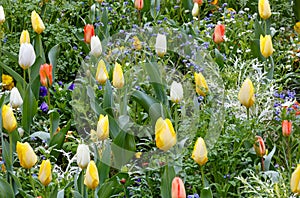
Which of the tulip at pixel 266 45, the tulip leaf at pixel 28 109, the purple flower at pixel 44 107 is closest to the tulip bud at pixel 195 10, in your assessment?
the tulip at pixel 266 45

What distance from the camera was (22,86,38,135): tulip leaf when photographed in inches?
127

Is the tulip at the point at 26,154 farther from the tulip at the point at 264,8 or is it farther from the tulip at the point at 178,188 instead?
the tulip at the point at 264,8

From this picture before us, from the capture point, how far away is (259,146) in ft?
9.03

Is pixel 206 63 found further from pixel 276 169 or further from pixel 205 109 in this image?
pixel 276 169

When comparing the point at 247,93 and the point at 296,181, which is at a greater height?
the point at 247,93

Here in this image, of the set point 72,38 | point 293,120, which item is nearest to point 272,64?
point 293,120

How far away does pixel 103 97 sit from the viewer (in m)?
3.18

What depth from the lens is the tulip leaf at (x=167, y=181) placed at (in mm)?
2588

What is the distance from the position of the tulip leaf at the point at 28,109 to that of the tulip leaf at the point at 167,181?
35.0 inches

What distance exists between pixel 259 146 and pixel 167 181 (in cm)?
41

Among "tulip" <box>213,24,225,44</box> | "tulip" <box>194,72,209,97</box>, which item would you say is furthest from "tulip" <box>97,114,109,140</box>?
"tulip" <box>213,24,225,44</box>

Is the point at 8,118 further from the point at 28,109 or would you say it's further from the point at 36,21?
the point at 36,21

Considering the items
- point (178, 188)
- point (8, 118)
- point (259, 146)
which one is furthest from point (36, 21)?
point (178, 188)

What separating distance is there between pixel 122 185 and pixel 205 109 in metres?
0.53
